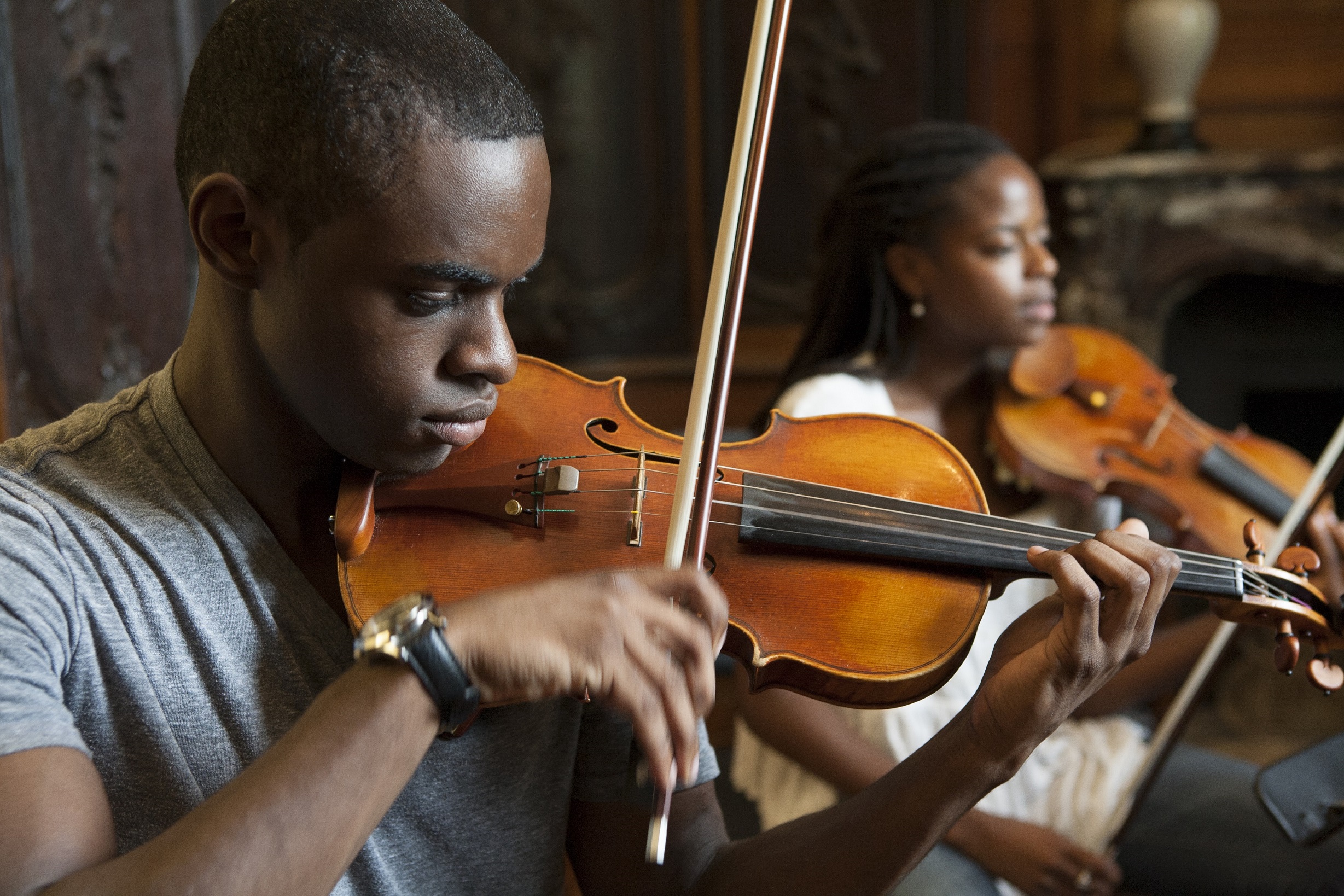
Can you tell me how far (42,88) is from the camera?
1888mm

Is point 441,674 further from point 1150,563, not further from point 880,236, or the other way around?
point 880,236

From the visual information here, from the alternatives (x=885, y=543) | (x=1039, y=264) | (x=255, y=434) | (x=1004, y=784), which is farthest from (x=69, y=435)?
(x=1039, y=264)

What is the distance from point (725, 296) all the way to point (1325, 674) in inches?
20.3

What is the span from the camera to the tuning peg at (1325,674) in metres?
0.81

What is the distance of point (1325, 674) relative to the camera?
0.82m

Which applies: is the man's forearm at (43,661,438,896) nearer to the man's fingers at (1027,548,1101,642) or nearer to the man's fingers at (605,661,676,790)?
the man's fingers at (605,661,676,790)

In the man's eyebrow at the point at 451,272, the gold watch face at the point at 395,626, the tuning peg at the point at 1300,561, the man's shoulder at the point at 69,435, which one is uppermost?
the man's eyebrow at the point at 451,272

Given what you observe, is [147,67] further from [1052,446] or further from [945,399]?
[1052,446]

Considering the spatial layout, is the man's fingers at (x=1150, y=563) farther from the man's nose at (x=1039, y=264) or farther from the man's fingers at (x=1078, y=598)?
the man's nose at (x=1039, y=264)

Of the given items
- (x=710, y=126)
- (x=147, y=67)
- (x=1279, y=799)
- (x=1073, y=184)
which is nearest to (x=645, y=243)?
(x=710, y=126)

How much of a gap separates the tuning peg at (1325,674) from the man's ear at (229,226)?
2.52ft

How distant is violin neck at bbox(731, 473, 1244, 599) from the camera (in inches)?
31.7

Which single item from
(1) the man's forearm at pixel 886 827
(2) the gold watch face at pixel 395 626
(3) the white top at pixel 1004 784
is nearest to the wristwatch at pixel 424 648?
(2) the gold watch face at pixel 395 626

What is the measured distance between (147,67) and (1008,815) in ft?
5.99
